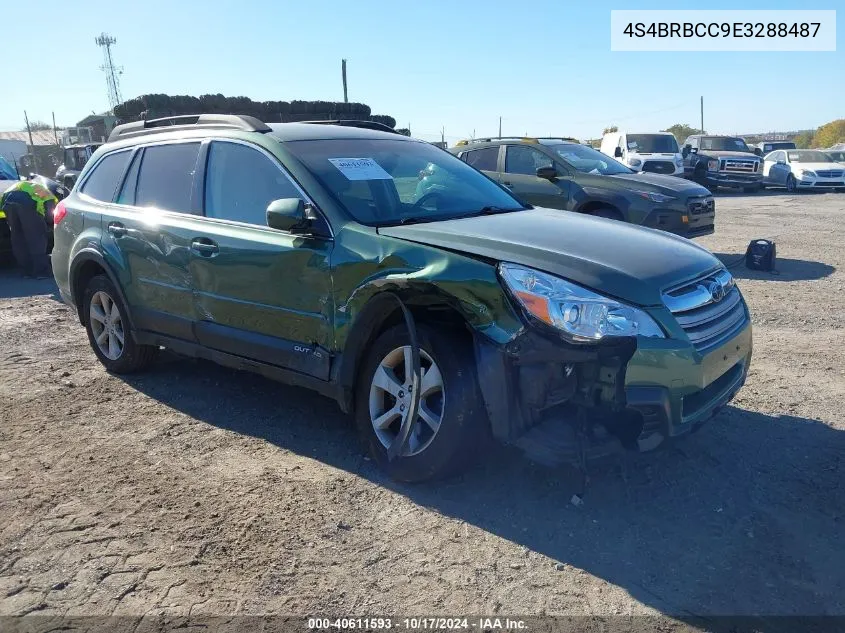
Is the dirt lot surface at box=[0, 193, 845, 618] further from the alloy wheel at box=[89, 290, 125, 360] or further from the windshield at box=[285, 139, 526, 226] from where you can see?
the windshield at box=[285, 139, 526, 226]

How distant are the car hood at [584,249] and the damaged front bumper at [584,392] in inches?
11.9

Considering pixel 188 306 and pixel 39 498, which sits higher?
pixel 188 306

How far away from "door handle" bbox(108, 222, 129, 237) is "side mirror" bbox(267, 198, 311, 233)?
5.76 ft

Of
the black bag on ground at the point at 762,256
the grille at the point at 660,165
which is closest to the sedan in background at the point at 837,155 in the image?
the grille at the point at 660,165

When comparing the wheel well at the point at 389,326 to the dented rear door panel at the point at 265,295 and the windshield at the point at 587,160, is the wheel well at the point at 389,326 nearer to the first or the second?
the dented rear door panel at the point at 265,295

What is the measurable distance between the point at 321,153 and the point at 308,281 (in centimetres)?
83

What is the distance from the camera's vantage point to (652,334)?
10.5 feet

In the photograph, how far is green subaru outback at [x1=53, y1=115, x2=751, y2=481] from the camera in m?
3.17

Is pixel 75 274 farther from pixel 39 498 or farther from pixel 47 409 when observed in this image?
pixel 39 498

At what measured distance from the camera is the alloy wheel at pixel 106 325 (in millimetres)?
5434

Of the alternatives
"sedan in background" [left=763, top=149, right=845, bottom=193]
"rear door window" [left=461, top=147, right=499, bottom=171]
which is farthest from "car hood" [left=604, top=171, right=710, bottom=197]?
"sedan in background" [left=763, top=149, right=845, bottom=193]

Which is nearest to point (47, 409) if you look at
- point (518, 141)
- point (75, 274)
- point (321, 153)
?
point (75, 274)

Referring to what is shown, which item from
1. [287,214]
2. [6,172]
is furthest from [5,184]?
[287,214]

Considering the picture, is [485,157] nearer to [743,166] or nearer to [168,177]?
[168,177]
